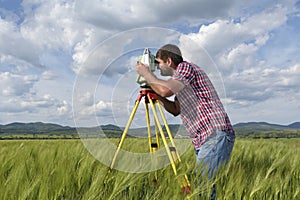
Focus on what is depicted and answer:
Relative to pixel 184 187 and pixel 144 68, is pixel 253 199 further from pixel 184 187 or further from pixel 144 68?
pixel 144 68

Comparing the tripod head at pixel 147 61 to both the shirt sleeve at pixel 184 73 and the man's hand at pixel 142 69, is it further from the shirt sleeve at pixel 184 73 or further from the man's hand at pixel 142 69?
the shirt sleeve at pixel 184 73

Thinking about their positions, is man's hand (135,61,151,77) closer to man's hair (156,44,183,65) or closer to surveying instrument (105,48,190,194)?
surveying instrument (105,48,190,194)

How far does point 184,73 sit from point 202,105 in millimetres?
360

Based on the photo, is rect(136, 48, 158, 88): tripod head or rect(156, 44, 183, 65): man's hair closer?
rect(136, 48, 158, 88): tripod head

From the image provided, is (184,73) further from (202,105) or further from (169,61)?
(202,105)

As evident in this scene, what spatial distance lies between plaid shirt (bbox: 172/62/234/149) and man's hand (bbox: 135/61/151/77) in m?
0.28

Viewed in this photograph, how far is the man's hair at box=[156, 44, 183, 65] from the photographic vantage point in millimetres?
2908

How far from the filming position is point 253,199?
2340 mm

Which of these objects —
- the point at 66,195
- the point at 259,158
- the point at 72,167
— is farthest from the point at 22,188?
the point at 259,158

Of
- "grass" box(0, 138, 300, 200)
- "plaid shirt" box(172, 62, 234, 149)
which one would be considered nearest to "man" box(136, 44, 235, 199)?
"plaid shirt" box(172, 62, 234, 149)

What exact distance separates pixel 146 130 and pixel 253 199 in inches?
47.8

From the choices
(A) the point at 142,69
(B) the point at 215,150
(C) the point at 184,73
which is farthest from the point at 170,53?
(B) the point at 215,150

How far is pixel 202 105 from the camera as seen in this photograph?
2.93 meters

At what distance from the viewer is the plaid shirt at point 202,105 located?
2879 mm
